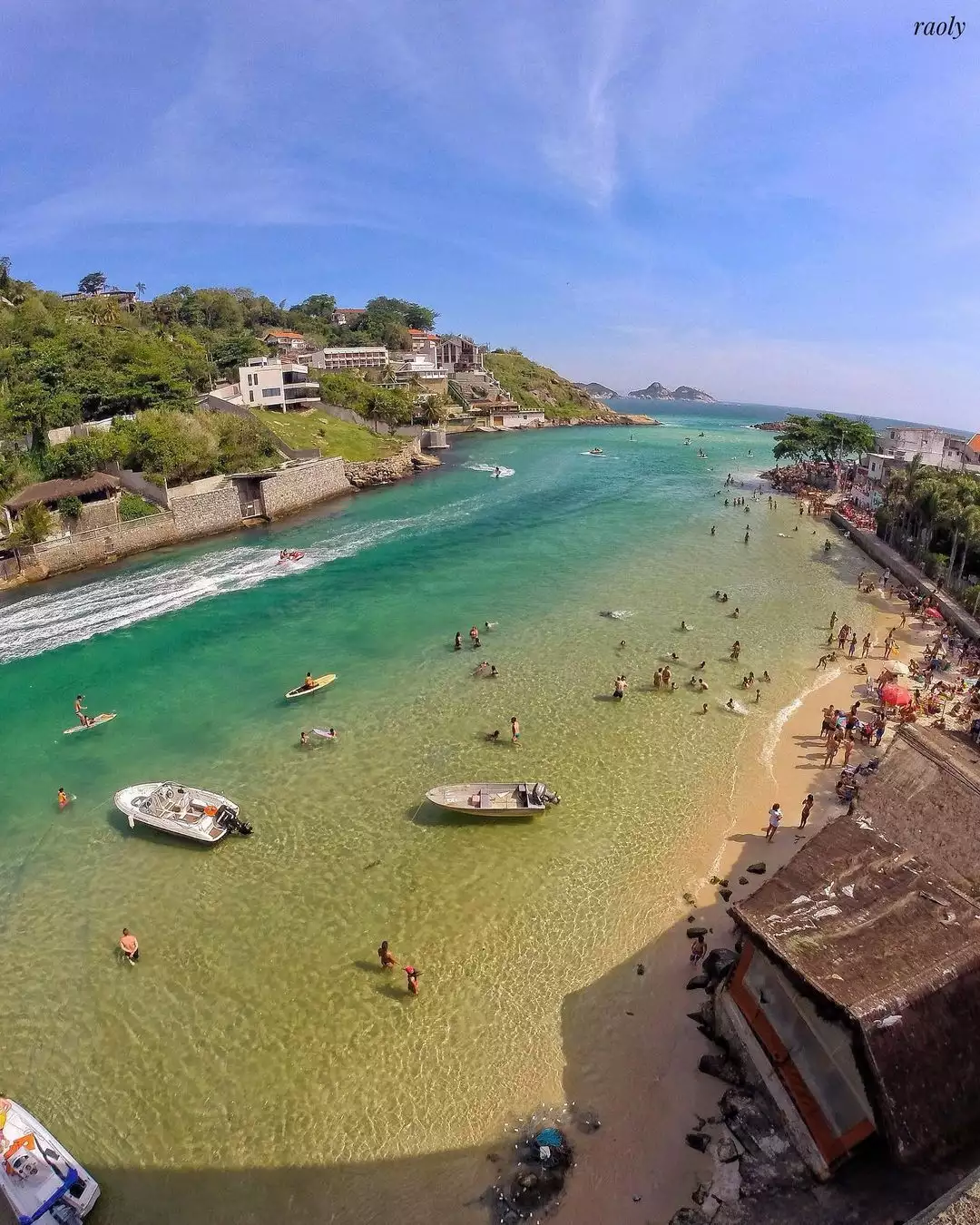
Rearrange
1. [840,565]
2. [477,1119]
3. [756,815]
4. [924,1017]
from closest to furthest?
[924,1017] < [477,1119] < [756,815] < [840,565]

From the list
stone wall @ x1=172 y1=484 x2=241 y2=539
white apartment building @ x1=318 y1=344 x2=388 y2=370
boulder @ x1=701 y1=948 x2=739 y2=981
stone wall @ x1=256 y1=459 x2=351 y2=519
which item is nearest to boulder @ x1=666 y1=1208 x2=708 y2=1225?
boulder @ x1=701 y1=948 x2=739 y2=981

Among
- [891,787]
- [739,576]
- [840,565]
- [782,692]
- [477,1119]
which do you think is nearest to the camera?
[477,1119]

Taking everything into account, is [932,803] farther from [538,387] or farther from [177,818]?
[538,387]

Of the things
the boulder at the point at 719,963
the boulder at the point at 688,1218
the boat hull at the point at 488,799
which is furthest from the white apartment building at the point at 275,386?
the boulder at the point at 688,1218

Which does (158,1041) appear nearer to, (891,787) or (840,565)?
(891,787)

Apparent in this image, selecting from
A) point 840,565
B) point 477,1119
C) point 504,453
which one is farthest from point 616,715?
point 504,453

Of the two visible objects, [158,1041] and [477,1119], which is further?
[158,1041]

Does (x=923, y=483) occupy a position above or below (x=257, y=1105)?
above
